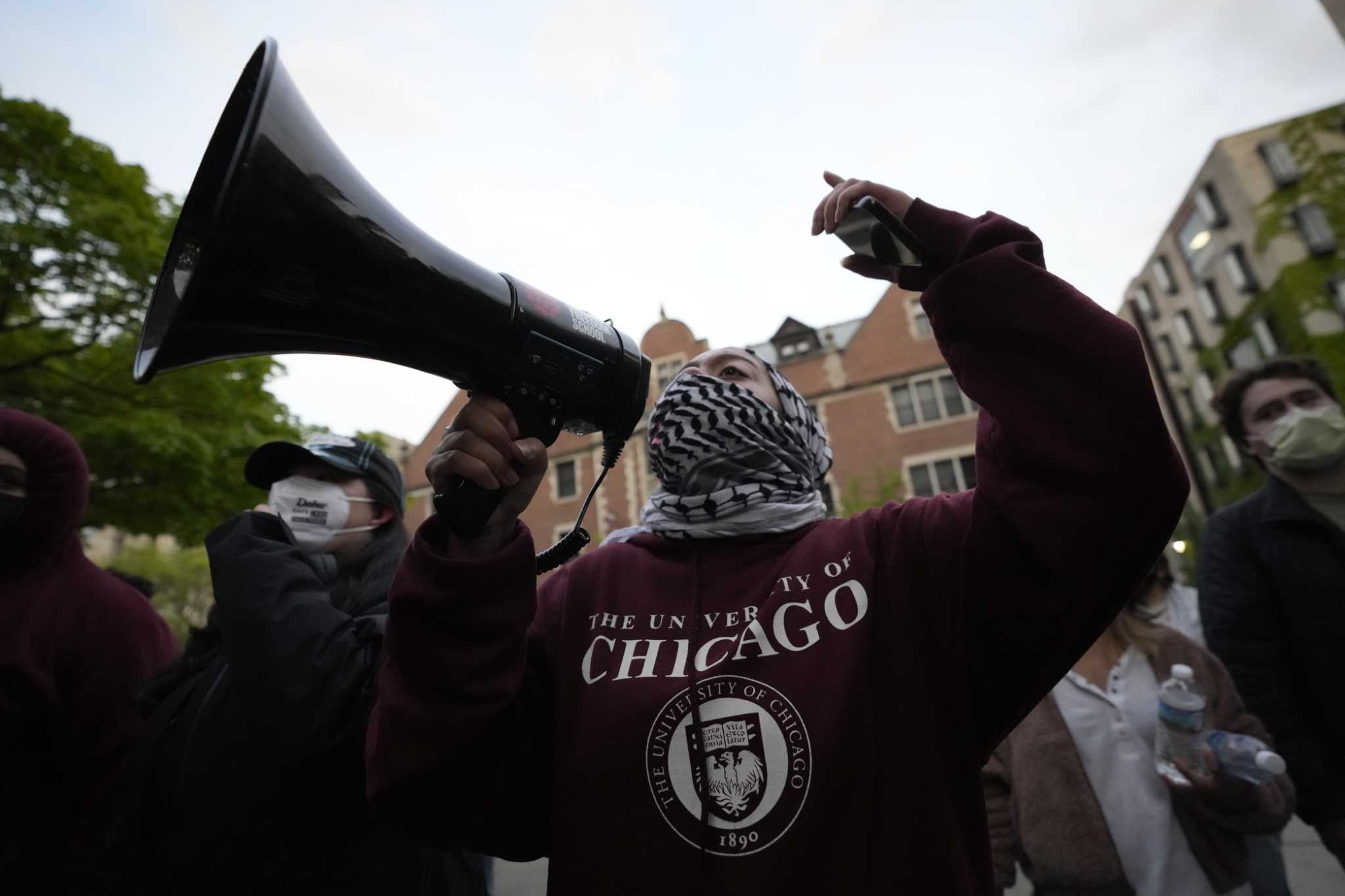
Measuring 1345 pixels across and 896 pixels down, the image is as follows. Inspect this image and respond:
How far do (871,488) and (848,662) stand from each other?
59.1ft

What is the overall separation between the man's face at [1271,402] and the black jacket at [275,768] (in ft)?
12.4

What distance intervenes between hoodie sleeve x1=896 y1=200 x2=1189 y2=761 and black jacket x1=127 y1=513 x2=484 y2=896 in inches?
54.8

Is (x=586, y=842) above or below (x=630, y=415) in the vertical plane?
below

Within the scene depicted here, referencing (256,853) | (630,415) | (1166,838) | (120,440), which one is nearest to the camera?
(630,415)

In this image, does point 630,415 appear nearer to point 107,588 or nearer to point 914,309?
point 107,588

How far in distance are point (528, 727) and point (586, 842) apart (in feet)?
1.02

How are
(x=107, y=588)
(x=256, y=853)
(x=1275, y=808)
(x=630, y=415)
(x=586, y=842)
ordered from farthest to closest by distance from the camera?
(x=107, y=588) → (x=1275, y=808) → (x=256, y=853) → (x=630, y=415) → (x=586, y=842)

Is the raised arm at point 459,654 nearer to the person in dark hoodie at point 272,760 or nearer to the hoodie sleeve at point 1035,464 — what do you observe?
the person in dark hoodie at point 272,760

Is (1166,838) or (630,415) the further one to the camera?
(1166,838)

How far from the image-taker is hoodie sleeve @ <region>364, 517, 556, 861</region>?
115cm

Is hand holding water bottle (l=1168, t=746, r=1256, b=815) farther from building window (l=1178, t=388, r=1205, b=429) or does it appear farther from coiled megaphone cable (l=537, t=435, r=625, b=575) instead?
building window (l=1178, t=388, r=1205, b=429)

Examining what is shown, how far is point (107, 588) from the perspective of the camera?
2406mm

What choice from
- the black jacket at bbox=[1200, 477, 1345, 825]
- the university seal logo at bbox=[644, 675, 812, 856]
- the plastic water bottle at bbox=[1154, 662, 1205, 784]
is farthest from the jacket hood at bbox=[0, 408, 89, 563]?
the black jacket at bbox=[1200, 477, 1345, 825]

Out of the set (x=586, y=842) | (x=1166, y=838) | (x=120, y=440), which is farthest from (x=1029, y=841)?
(x=120, y=440)
